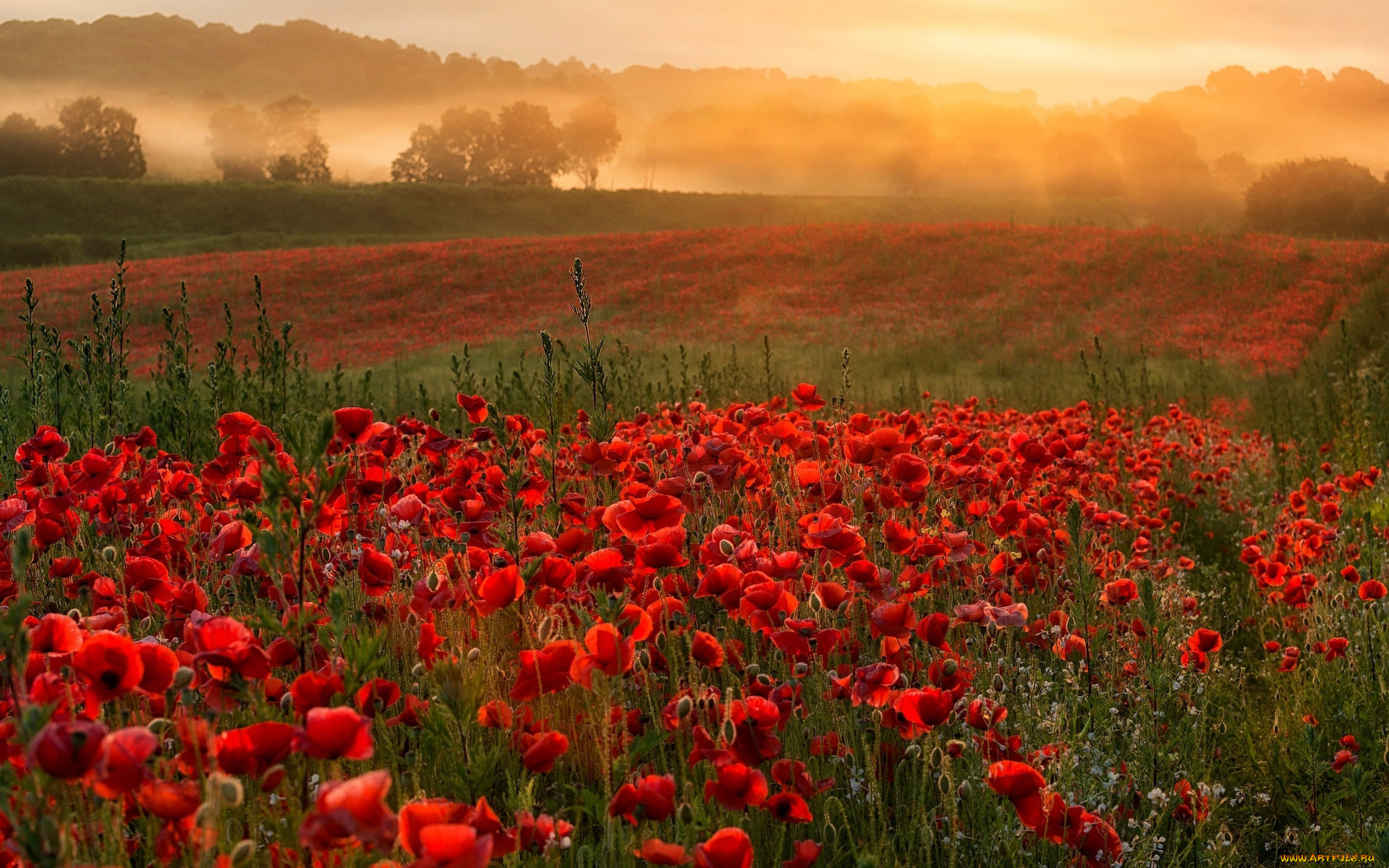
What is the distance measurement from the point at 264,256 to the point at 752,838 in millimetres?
29186

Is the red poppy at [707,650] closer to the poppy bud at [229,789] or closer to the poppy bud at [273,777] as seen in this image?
the poppy bud at [273,777]

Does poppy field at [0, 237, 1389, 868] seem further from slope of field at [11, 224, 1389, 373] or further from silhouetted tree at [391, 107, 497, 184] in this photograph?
silhouetted tree at [391, 107, 497, 184]

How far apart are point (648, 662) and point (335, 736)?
70cm

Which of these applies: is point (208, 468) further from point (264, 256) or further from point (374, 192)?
point (374, 192)

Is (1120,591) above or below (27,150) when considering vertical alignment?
below

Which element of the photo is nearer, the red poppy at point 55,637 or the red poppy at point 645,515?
the red poppy at point 55,637

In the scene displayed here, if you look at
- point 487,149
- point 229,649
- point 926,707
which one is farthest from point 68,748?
point 487,149

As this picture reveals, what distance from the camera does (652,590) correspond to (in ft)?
6.63

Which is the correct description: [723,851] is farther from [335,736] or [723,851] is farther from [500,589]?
[500,589]

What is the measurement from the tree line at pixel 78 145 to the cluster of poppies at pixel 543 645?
2992 inches

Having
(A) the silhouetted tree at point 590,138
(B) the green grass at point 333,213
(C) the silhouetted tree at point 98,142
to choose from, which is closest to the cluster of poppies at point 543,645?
(B) the green grass at point 333,213

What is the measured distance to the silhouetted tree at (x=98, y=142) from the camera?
65.8 m

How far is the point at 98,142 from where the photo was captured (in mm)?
66688

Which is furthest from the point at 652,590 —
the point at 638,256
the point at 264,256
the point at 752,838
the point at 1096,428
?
the point at 264,256
